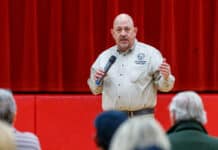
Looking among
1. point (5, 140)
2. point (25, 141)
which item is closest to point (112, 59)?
point (25, 141)

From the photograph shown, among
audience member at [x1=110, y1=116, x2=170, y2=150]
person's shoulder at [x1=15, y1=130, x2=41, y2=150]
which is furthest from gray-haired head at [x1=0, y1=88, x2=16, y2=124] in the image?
audience member at [x1=110, y1=116, x2=170, y2=150]

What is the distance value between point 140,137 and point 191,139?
3.57 feet

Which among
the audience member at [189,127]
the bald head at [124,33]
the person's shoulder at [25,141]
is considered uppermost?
the bald head at [124,33]

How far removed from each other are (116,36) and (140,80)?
0.40 m

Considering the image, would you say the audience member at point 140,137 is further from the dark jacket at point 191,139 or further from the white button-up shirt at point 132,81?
the white button-up shirt at point 132,81

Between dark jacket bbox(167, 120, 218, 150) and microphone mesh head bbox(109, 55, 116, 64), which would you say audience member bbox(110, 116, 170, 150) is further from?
microphone mesh head bbox(109, 55, 116, 64)

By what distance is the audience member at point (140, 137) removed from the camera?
2488 mm

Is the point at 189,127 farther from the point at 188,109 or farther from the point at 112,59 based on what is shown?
the point at 112,59

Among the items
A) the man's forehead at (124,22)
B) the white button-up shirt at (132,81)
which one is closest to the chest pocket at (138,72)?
the white button-up shirt at (132,81)

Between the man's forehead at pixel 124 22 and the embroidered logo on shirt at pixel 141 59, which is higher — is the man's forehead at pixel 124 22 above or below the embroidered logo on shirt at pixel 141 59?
above

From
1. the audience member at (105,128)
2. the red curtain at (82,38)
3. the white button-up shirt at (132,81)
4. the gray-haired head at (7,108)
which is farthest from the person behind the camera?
the red curtain at (82,38)

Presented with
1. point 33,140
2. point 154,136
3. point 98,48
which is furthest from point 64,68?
point 154,136

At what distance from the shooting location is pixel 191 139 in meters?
3.55

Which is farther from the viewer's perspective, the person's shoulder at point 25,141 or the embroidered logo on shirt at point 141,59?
the embroidered logo on shirt at point 141,59
